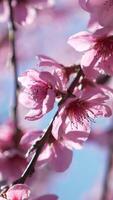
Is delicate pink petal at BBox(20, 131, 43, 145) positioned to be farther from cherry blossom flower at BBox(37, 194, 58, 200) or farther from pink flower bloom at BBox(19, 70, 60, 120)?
cherry blossom flower at BBox(37, 194, 58, 200)

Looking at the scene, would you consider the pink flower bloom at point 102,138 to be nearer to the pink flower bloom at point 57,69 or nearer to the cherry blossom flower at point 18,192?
the pink flower bloom at point 57,69

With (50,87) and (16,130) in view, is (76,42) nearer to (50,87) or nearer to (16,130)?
(50,87)

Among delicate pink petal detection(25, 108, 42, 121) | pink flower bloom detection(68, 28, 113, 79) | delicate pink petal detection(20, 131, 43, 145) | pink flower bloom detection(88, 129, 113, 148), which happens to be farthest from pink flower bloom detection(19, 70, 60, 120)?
pink flower bloom detection(88, 129, 113, 148)

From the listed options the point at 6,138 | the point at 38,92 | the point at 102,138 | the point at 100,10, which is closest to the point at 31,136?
the point at 38,92

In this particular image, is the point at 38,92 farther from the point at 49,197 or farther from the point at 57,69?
the point at 49,197

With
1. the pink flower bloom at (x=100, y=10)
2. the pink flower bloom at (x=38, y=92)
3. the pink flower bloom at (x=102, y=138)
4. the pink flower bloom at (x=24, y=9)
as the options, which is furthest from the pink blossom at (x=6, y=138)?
the pink flower bloom at (x=102, y=138)
